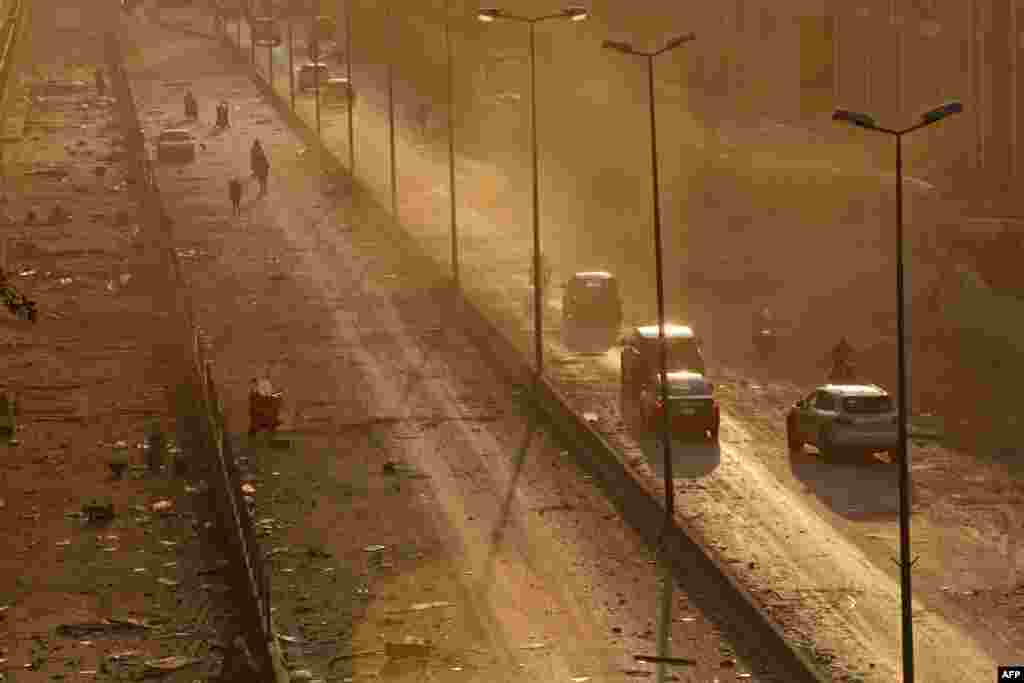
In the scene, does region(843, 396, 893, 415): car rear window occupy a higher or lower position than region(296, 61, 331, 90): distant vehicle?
lower

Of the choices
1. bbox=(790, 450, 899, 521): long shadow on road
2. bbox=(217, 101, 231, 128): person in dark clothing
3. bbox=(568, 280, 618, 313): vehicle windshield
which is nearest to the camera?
bbox=(790, 450, 899, 521): long shadow on road

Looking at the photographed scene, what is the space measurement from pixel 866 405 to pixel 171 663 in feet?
64.9

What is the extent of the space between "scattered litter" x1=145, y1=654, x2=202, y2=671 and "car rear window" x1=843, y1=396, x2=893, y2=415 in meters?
19.0

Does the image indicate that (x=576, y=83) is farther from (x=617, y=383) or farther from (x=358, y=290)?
(x=617, y=383)

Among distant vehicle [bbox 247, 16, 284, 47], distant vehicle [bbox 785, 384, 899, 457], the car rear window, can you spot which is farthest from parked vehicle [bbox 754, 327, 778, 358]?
distant vehicle [bbox 247, 16, 284, 47]

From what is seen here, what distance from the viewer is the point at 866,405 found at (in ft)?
192

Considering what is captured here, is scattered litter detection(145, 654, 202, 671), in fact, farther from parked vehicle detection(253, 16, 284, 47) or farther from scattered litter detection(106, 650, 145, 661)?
parked vehicle detection(253, 16, 284, 47)

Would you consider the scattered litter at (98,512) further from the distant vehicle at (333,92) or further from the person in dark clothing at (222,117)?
the distant vehicle at (333,92)

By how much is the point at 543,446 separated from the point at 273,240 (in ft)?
139

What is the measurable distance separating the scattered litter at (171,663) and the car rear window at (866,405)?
62.4 ft

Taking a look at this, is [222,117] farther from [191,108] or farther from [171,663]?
[171,663]

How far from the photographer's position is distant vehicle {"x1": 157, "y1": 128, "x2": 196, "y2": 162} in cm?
12862

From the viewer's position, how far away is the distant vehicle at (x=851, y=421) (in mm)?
58094

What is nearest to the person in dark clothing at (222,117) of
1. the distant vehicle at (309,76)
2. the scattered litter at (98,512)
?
the distant vehicle at (309,76)
